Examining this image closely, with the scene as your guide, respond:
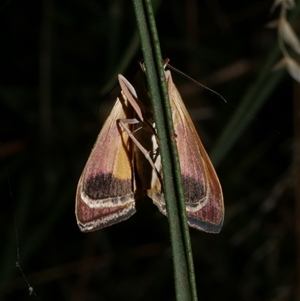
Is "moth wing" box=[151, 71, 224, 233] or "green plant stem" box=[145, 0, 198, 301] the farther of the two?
"moth wing" box=[151, 71, 224, 233]

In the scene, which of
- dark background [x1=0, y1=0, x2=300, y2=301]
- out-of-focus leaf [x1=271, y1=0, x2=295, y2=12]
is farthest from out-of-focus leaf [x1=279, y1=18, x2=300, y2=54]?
dark background [x1=0, y1=0, x2=300, y2=301]

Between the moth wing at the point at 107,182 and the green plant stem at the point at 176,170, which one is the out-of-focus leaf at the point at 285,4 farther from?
the green plant stem at the point at 176,170

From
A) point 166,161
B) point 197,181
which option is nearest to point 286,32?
point 197,181

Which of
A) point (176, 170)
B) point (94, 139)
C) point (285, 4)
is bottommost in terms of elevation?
point (94, 139)

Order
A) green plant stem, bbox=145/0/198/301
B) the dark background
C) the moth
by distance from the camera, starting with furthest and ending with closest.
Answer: the dark background → the moth → green plant stem, bbox=145/0/198/301

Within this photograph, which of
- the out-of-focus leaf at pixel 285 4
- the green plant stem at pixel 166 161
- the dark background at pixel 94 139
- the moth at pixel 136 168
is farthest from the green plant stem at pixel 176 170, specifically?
the dark background at pixel 94 139

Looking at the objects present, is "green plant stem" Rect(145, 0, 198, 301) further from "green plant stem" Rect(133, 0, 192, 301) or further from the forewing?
the forewing

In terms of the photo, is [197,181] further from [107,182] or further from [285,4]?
[285,4]
